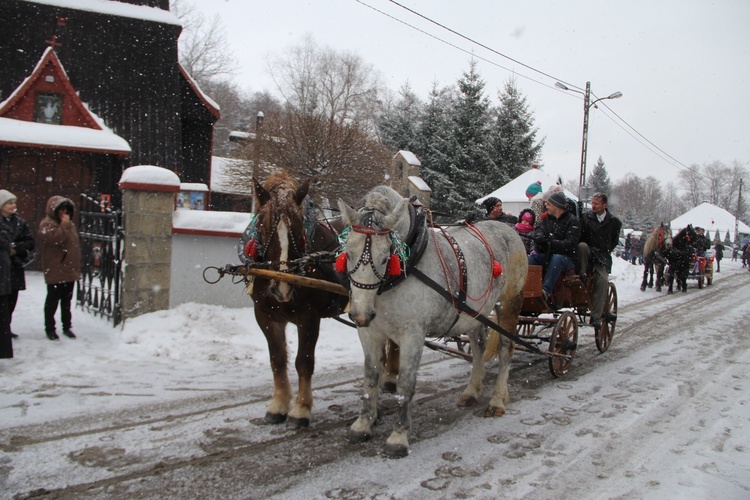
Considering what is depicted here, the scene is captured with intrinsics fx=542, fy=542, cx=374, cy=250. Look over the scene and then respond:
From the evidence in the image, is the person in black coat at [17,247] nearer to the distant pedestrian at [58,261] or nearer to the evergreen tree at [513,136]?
the distant pedestrian at [58,261]

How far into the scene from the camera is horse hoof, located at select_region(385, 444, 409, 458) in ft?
13.0

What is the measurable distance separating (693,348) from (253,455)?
7190 mm

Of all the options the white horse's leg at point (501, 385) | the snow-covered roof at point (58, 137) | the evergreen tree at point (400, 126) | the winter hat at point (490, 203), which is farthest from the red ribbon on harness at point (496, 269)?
the evergreen tree at point (400, 126)

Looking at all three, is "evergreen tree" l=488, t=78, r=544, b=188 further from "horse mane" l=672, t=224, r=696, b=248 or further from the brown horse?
the brown horse

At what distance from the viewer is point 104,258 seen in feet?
27.2

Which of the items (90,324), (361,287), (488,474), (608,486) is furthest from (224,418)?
(90,324)

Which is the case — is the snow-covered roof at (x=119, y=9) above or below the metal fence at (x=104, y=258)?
above

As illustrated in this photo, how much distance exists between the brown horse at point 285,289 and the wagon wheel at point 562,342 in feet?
9.53

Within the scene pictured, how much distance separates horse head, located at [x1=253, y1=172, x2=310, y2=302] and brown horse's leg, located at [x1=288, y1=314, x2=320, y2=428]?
0.45m

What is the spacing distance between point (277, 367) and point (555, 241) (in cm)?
381

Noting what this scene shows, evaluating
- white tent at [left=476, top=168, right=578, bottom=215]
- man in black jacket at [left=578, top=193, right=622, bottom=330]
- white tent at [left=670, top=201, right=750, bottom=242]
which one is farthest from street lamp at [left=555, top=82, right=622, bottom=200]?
white tent at [left=670, top=201, right=750, bottom=242]

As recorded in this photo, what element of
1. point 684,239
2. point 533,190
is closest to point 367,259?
point 533,190

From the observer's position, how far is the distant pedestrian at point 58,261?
281 inches

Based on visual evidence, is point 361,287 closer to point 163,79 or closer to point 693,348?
point 693,348
